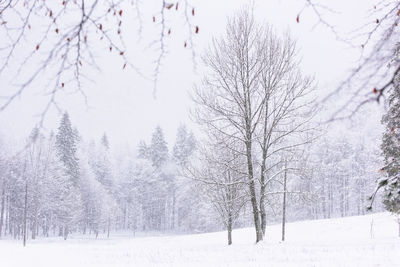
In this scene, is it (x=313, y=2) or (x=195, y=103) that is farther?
(x=195, y=103)

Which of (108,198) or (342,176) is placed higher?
(342,176)

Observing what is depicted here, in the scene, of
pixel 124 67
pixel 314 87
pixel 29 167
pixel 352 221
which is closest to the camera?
pixel 124 67

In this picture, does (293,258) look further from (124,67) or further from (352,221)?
(352,221)

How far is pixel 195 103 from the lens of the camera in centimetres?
1250

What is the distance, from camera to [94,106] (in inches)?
116

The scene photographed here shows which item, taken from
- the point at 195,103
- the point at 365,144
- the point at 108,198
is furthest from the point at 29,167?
the point at 365,144

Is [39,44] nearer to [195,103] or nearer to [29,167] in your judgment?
[195,103]

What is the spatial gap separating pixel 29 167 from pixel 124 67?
4470 centimetres

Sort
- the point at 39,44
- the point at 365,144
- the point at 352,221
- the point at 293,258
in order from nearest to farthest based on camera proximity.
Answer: the point at 39,44 < the point at 293,258 < the point at 352,221 < the point at 365,144

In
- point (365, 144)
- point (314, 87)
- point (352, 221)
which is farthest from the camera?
point (365, 144)

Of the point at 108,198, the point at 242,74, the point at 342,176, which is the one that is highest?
the point at 242,74

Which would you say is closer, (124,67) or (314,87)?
(124,67)

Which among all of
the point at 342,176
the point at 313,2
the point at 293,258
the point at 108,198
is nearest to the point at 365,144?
the point at 342,176

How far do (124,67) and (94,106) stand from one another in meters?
0.49
